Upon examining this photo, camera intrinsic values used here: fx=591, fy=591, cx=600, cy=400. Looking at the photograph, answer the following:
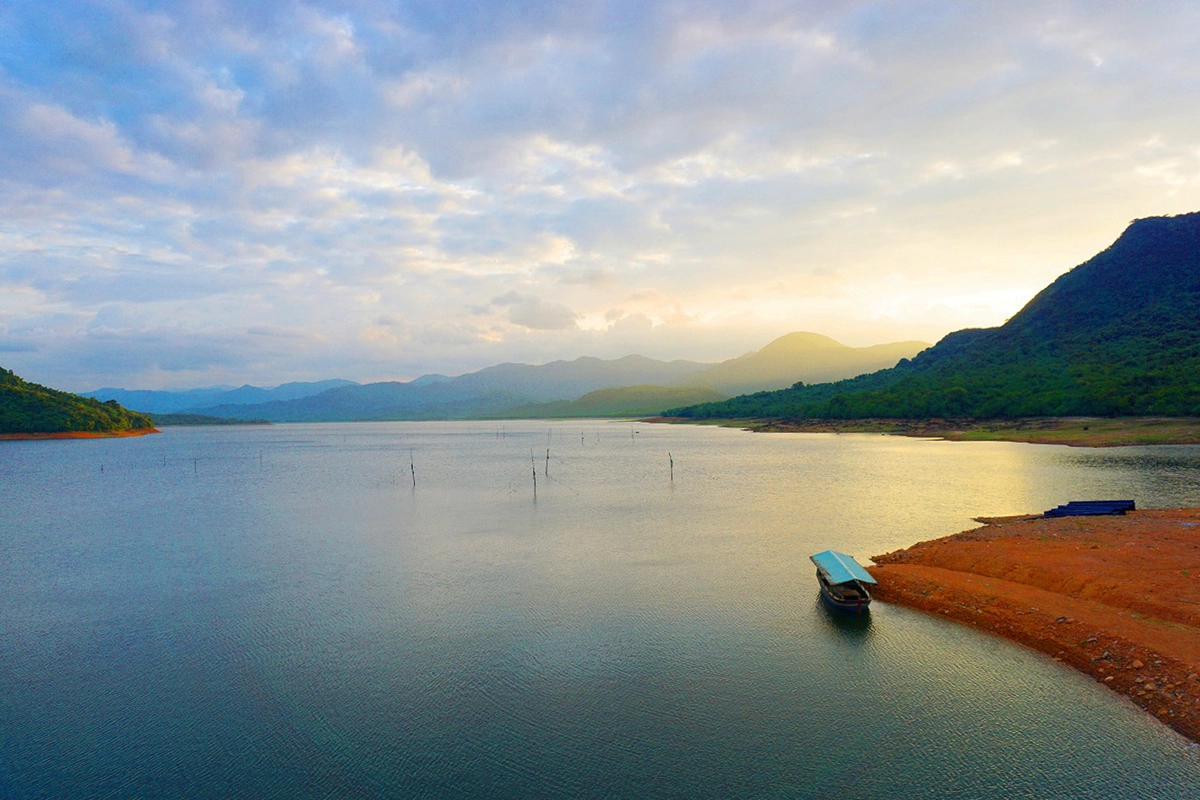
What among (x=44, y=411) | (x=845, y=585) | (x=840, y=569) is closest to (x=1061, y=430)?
(x=840, y=569)

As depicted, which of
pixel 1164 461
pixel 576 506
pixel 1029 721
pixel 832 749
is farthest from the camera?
pixel 1164 461

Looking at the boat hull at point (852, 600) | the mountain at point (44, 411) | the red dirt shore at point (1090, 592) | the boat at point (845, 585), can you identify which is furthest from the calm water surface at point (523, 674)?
the mountain at point (44, 411)

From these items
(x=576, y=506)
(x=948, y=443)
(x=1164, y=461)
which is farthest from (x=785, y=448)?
(x=576, y=506)

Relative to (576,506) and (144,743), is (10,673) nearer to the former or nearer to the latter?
(144,743)

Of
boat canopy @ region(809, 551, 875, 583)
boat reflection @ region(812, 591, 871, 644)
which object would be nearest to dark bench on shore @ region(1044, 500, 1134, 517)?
boat canopy @ region(809, 551, 875, 583)

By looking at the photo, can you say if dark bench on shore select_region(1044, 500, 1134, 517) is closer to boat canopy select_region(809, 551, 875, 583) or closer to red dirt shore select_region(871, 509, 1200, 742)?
red dirt shore select_region(871, 509, 1200, 742)
